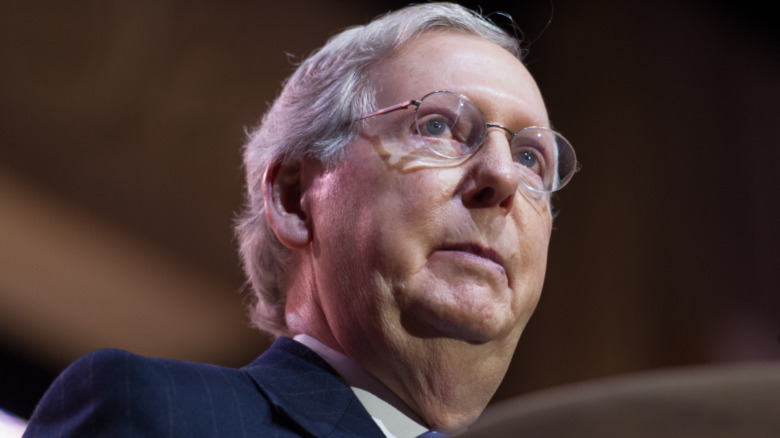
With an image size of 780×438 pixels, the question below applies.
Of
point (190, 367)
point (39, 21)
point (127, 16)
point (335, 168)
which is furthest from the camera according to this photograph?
point (127, 16)

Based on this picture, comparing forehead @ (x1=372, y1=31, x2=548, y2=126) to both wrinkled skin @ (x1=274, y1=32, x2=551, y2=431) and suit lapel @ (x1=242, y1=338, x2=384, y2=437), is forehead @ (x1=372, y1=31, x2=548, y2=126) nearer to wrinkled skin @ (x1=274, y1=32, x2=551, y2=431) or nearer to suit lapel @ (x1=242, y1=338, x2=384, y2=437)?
wrinkled skin @ (x1=274, y1=32, x2=551, y2=431)

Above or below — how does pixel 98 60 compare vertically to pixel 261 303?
above

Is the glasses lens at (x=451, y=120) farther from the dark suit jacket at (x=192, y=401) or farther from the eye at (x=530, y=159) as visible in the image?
the dark suit jacket at (x=192, y=401)

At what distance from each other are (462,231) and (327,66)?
1.89ft

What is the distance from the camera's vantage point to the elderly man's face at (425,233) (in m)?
1.36

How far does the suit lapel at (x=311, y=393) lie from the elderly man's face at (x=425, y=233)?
72 millimetres

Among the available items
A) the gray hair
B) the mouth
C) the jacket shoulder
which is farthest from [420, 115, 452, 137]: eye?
the jacket shoulder

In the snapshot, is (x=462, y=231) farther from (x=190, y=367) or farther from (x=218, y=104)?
(x=218, y=104)

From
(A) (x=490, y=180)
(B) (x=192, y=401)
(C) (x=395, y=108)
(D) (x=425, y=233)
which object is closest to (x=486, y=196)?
(A) (x=490, y=180)

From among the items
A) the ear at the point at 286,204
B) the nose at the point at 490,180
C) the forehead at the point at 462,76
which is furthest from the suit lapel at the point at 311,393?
the forehead at the point at 462,76

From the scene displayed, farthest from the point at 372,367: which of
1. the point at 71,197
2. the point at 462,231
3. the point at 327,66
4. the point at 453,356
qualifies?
the point at 71,197

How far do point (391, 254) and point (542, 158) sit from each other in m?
0.48

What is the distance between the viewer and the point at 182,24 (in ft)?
9.11

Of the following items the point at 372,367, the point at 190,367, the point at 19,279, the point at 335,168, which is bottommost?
the point at 19,279
